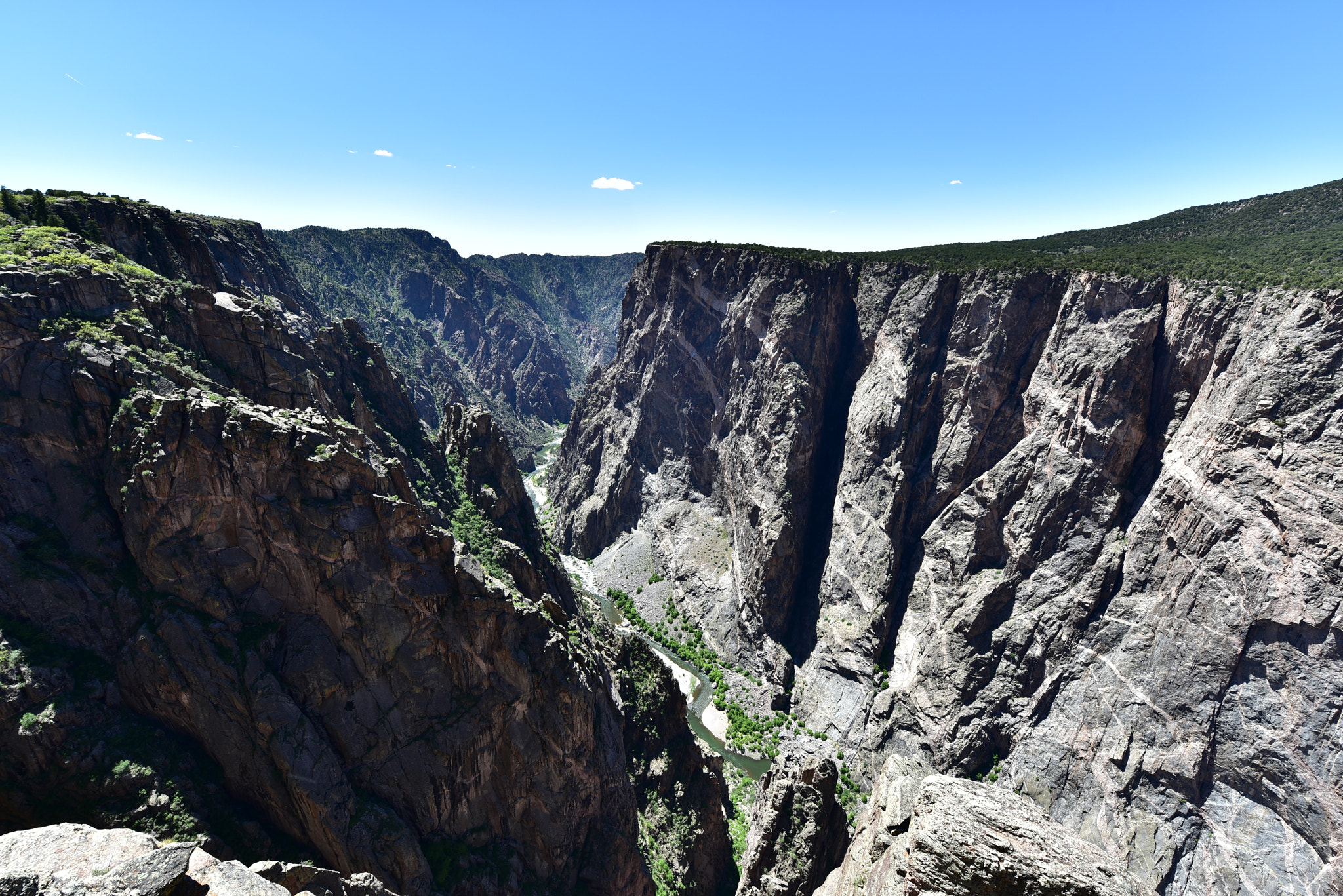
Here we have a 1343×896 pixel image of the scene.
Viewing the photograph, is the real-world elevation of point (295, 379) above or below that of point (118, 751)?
above

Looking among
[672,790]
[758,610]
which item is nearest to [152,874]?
[672,790]

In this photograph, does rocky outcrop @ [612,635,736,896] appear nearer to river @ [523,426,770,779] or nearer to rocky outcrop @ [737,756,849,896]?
river @ [523,426,770,779]

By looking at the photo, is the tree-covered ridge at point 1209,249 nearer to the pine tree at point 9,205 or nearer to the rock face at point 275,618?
the rock face at point 275,618

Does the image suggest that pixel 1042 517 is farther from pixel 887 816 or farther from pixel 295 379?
pixel 295 379

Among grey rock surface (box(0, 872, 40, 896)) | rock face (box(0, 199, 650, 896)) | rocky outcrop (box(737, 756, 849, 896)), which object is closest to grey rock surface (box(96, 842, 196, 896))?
grey rock surface (box(0, 872, 40, 896))

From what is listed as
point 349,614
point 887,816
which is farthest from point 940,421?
point 349,614

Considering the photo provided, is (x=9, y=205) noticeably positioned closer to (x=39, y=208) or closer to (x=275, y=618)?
(x=39, y=208)
